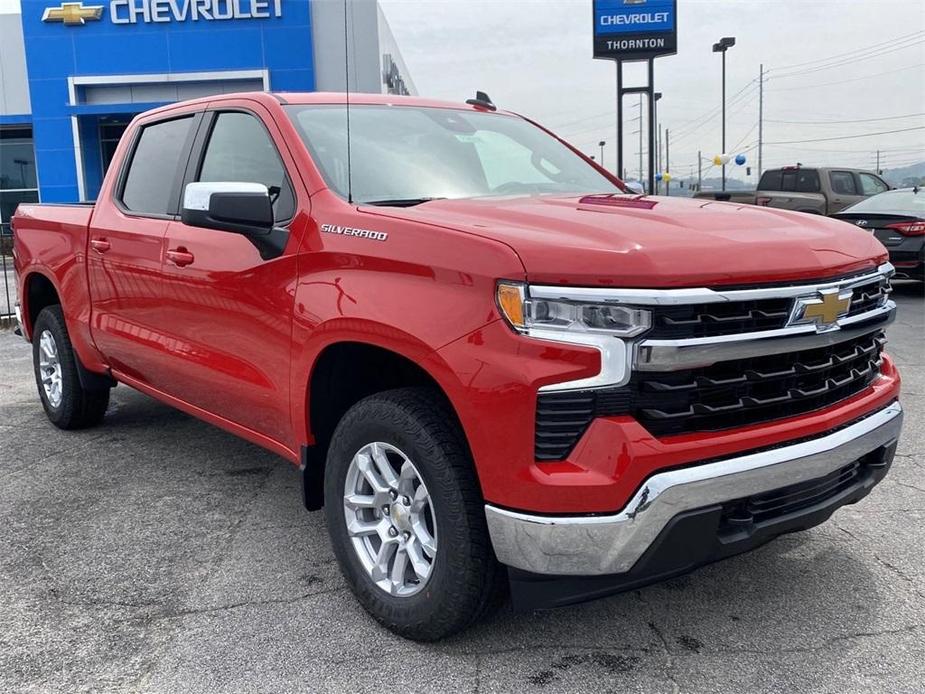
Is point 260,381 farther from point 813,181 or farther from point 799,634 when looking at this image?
point 813,181

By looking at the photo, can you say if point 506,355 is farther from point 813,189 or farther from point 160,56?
point 160,56

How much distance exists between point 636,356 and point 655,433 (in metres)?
0.23

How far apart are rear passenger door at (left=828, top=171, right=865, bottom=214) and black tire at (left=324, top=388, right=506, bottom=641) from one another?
55.2 ft

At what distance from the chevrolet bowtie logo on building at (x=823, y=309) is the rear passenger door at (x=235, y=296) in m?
1.74

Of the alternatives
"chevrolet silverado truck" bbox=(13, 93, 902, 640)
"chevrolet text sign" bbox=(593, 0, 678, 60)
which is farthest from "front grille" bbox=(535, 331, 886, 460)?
"chevrolet text sign" bbox=(593, 0, 678, 60)

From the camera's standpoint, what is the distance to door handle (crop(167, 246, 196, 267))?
3734 mm

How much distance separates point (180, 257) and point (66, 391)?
6.97 ft

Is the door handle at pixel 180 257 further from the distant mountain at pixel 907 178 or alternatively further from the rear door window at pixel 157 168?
the distant mountain at pixel 907 178

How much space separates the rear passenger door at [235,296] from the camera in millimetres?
3244

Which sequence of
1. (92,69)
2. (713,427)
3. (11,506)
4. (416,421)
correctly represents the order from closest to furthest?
1. (713,427)
2. (416,421)
3. (11,506)
4. (92,69)

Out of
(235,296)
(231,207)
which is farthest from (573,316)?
(235,296)

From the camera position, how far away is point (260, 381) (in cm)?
338

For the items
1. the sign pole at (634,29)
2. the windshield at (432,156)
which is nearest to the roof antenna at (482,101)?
the windshield at (432,156)

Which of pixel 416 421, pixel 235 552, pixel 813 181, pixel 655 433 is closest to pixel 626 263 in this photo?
pixel 655 433
